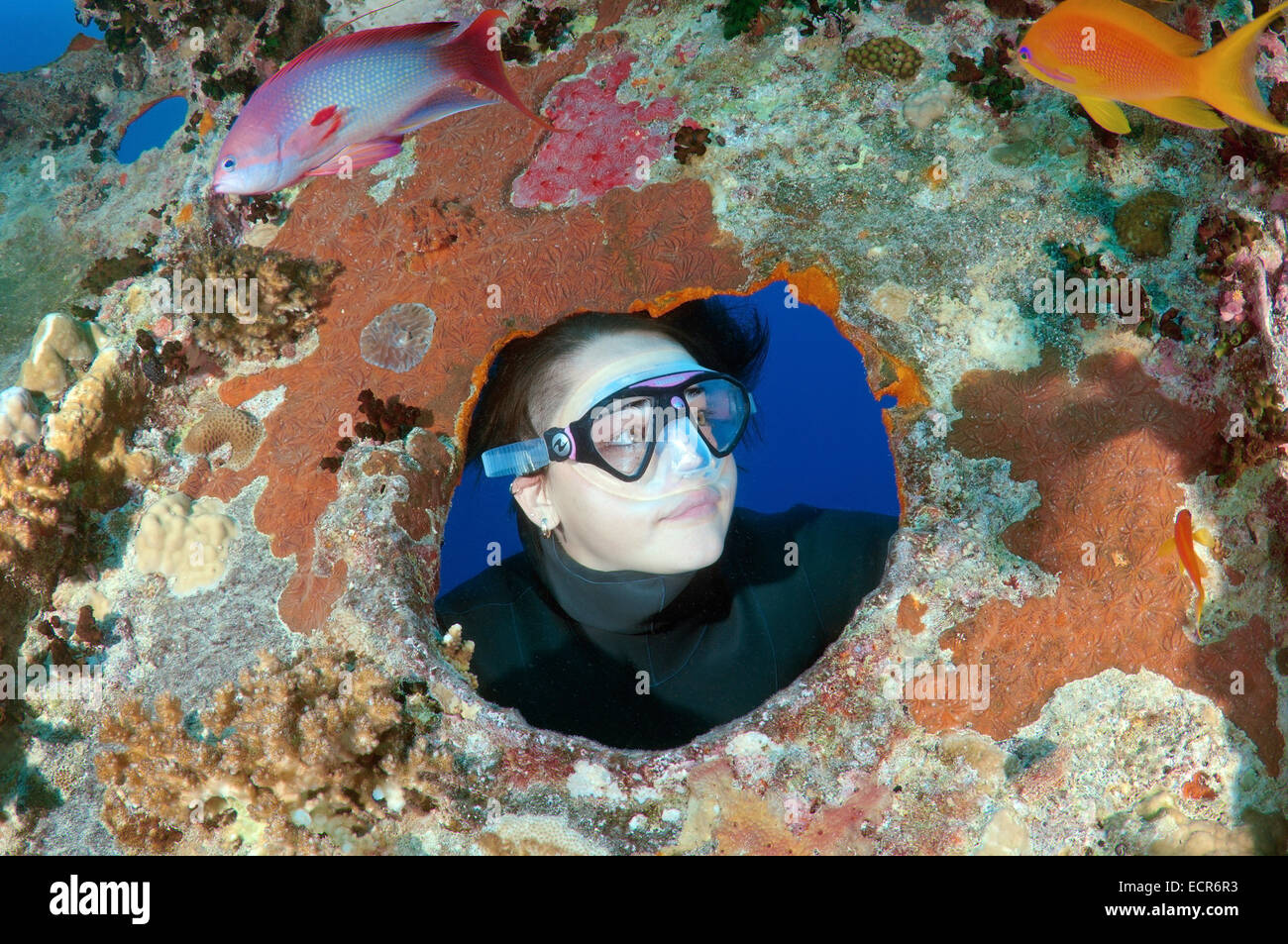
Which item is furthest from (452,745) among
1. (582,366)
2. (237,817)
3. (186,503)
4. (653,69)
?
(653,69)

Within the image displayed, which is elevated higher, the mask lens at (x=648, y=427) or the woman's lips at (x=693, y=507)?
the mask lens at (x=648, y=427)

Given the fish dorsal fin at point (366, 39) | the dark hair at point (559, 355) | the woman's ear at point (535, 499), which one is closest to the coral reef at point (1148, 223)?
the dark hair at point (559, 355)

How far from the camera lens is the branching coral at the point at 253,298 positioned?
5250mm

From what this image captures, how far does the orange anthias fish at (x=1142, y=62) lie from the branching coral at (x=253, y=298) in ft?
15.2

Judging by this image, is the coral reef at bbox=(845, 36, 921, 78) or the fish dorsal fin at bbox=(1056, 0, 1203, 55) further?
the coral reef at bbox=(845, 36, 921, 78)

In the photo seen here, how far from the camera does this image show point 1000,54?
5348 mm

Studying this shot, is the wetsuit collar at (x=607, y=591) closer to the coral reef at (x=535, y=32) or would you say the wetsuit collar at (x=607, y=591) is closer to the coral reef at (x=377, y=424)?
the coral reef at (x=377, y=424)

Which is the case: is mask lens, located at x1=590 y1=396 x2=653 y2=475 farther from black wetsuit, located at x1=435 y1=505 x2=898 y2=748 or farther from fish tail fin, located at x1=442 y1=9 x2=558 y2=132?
fish tail fin, located at x1=442 y1=9 x2=558 y2=132

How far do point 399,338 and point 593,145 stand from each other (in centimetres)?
203

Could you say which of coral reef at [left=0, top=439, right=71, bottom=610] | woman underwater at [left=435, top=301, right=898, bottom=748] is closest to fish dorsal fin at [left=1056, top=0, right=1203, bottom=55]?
woman underwater at [left=435, top=301, right=898, bottom=748]

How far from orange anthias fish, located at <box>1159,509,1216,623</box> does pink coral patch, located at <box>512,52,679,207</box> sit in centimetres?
390

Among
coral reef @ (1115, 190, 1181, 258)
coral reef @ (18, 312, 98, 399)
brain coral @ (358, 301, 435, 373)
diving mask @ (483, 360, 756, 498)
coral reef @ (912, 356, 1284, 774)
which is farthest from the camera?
coral reef @ (18, 312, 98, 399)

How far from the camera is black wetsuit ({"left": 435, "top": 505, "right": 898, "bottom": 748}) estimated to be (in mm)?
5027

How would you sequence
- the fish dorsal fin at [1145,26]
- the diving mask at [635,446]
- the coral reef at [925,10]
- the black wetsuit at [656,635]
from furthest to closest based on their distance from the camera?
1. the coral reef at [925,10]
2. the black wetsuit at [656,635]
3. the diving mask at [635,446]
4. the fish dorsal fin at [1145,26]
